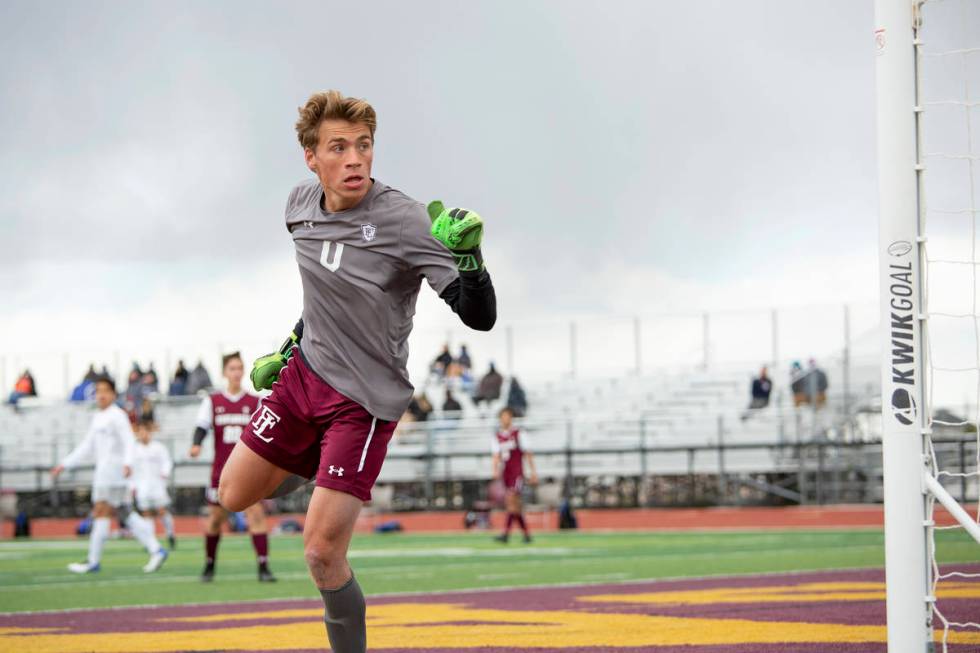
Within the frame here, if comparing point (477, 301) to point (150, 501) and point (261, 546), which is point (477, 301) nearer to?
point (261, 546)

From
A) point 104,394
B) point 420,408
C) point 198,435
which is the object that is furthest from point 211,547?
point 420,408

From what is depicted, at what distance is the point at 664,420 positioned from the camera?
3122 centimetres

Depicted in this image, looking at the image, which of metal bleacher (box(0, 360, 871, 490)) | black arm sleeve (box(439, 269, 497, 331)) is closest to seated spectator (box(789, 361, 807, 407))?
metal bleacher (box(0, 360, 871, 490))

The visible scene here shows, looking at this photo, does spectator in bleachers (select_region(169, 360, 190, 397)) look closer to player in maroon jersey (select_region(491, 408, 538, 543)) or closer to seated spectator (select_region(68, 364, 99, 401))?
seated spectator (select_region(68, 364, 99, 401))

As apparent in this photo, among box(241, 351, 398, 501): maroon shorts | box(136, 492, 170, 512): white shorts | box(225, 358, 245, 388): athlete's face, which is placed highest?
box(225, 358, 245, 388): athlete's face

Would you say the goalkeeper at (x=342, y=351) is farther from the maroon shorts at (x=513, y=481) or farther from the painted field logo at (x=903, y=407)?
the maroon shorts at (x=513, y=481)

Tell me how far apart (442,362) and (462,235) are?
105 ft

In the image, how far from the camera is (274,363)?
20.1 ft

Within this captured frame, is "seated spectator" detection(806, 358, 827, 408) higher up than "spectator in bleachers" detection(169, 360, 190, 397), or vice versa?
"spectator in bleachers" detection(169, 360, 190, 397)

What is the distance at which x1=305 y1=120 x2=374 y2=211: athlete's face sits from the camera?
557 centimetres

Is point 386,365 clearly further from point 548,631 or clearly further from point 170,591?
point 170,591

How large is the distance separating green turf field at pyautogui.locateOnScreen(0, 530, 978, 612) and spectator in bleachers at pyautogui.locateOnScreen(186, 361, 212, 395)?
13.6 m

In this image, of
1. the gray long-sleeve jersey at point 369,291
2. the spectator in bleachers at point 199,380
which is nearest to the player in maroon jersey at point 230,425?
the gray long-sleeve jersey at point 369,291

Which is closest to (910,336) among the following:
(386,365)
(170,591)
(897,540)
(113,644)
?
(897,540)
